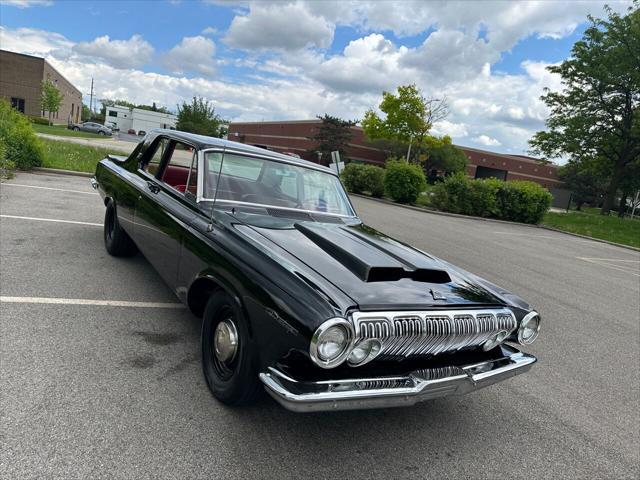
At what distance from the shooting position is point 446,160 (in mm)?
58438

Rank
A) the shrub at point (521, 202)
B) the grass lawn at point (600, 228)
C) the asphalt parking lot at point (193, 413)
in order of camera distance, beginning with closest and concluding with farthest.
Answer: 1. the asphalt parking lot at point (193, 413)
2. the grass lawn at point (600, 228)
3. the shrub at point (521, 202)

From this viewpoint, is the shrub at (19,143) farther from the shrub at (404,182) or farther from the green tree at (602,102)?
the green tree at (602,102)

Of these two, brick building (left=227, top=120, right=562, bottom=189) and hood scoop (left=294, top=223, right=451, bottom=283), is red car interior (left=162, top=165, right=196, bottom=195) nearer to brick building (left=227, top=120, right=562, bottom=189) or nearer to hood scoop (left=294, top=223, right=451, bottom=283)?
hood scoop (left=294, top=223, right=451, bottom=283)

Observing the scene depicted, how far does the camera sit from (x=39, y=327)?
3.42 m

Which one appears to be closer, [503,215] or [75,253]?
[75,253]

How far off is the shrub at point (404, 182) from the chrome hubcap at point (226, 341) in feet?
65.7

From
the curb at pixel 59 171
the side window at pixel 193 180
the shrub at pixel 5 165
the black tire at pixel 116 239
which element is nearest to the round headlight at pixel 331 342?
the side window at pixel 193 180

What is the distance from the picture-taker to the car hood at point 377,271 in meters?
2.45

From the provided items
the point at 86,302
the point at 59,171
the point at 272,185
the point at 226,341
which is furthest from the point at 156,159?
the point at 59,171

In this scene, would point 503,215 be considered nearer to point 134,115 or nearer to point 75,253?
point 75,253

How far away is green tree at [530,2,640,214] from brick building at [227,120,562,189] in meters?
30.8

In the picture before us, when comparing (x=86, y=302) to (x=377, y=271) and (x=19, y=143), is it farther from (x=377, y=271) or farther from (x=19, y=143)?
(x=19, y=143)

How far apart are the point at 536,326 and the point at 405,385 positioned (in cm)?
125

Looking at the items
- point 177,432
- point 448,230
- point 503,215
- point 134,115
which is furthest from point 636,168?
point 134,115
